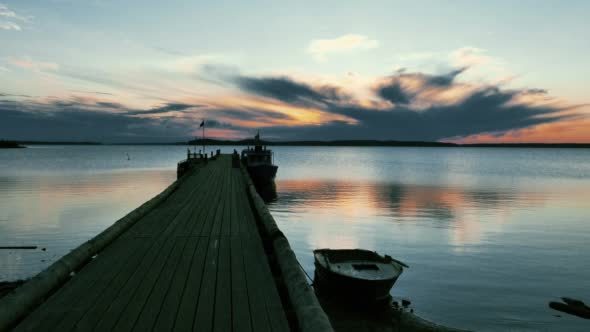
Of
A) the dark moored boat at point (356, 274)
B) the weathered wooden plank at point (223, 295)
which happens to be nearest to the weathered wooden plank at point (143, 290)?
the weathered wooden plank at point (223, 295)

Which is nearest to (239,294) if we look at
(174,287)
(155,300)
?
(174,287)

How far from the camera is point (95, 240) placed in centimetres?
947

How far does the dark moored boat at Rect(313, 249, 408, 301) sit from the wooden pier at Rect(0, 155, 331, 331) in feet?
10.3

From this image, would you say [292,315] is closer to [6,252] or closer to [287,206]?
[6,252]

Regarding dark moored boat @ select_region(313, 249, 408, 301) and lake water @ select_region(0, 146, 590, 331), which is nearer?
dark moored boat @ select_region(313, 249, 408, 301)

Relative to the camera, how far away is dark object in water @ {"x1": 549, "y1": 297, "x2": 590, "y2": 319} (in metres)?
13.1

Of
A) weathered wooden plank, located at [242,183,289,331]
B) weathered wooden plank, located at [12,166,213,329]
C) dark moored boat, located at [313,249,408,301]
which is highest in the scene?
weathered wooden plank, located at [242,183,289,331]

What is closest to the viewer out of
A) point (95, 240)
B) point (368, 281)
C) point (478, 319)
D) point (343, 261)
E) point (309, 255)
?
point (95, 240)

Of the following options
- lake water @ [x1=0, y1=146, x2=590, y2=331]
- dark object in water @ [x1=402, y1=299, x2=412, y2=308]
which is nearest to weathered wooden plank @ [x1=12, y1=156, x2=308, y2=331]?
dark object in water @ [x1=402, y1=299, x2=412, y2=308]

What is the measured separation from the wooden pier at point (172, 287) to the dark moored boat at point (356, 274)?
3131 mm

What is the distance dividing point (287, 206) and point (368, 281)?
→ 79.3 feet

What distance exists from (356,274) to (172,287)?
23.8 ft

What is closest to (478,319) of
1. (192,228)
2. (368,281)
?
(368,281)

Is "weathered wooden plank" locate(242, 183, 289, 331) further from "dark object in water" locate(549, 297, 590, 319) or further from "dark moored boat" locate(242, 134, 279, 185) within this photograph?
"dark moored boat" locate(242, 134, 279, 185)
